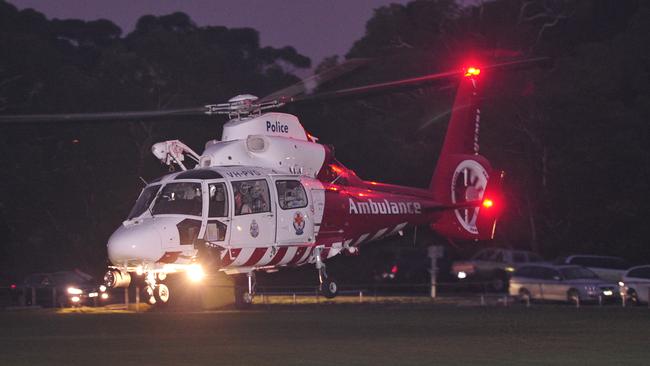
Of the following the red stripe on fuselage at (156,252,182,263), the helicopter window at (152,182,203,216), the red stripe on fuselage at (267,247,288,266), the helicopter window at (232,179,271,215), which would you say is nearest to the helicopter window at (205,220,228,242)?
the helicopter window at (152,182,203,216)

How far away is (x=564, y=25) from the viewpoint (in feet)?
292

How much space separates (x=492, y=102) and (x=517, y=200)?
6.21 m

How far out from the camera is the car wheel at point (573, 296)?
140 ft

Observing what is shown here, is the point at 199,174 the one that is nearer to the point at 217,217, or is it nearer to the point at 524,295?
the point at 217,217

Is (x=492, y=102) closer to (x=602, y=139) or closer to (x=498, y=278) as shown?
(x=602, y=139)

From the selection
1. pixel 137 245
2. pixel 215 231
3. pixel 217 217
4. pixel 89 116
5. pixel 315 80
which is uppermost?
pixel 315 80

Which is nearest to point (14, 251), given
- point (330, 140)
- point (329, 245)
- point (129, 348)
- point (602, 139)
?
point (330, 140)

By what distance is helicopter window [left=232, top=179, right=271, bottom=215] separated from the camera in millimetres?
28656

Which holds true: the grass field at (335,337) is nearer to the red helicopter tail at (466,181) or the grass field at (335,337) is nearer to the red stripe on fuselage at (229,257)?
the red stripe on fuselage at (229,257)

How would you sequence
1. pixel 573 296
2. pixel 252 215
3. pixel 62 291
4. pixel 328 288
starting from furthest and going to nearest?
pixel 62 291
pixel 573 296
pixel 328 288
pixel 252 215

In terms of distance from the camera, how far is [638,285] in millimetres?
43312

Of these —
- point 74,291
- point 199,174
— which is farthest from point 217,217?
point 74,291

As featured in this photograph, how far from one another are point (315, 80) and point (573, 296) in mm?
18343

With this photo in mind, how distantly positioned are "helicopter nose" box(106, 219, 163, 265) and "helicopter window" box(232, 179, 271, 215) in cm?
249
